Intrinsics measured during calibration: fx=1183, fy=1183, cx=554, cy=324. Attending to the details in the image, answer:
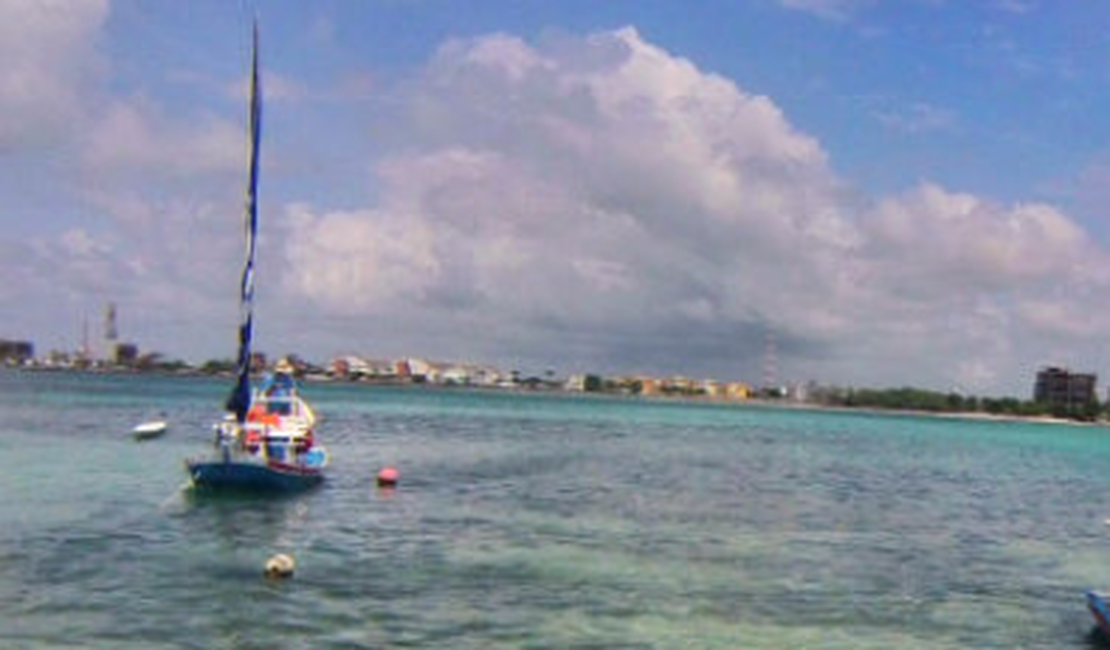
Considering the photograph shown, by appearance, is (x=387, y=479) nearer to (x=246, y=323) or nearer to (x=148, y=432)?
(x=246, y=323)

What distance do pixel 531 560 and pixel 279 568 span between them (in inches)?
328

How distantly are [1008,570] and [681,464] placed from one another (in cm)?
4643

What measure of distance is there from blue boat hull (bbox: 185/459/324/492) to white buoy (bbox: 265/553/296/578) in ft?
56.4

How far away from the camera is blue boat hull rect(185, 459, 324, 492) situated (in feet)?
160

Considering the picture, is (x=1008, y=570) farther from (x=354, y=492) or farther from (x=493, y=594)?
(x=354, y=492)

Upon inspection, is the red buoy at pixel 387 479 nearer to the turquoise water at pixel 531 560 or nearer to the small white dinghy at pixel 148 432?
the turquoise water at pixel 531 560

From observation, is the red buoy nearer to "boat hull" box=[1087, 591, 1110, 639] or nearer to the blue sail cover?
the blue sail cover

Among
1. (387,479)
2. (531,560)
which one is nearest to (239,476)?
(387,479)

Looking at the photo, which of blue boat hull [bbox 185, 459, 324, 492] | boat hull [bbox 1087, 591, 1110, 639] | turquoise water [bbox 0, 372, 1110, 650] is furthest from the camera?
blue boat hull [bbox 185, 459, 324, 492]

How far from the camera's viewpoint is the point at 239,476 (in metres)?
49.4

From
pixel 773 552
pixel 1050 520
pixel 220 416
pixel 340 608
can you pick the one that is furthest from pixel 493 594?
pixel 220 416

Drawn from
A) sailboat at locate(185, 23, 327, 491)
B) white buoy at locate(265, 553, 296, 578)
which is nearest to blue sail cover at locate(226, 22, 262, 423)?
sailboat at locate(185, 23, 327, 491)

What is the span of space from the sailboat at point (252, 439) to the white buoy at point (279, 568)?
17220 mm

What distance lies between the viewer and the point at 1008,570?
4144 cm
